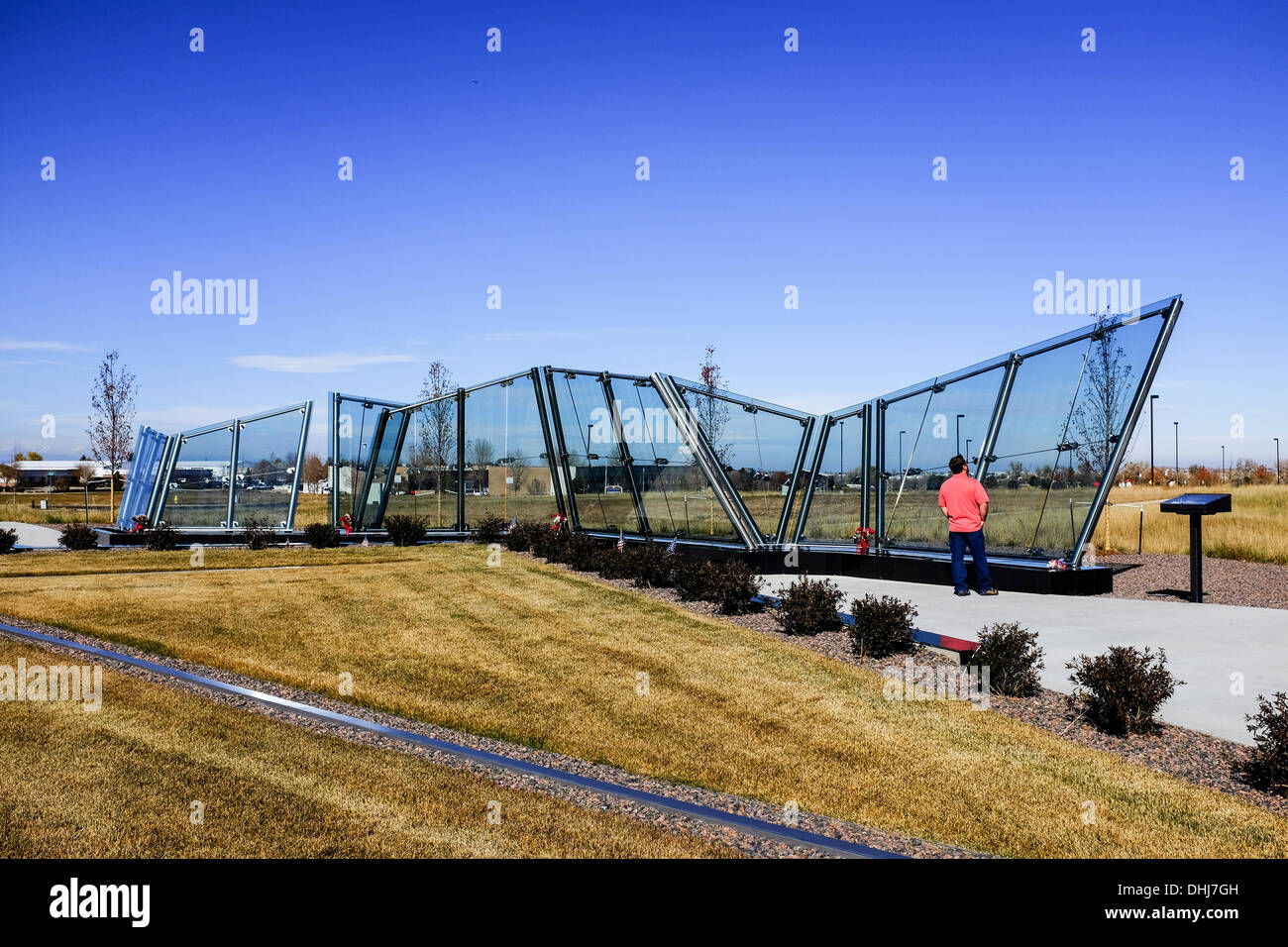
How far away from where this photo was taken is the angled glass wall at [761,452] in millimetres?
18078

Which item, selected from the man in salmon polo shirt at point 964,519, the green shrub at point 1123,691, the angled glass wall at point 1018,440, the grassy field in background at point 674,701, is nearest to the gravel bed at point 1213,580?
the angled glass wall at point 1018,440

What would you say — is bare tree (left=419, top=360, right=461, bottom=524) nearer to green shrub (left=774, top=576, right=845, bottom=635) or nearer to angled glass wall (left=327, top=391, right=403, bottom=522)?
angled glass wall (left=327, top=391, right=403, bottom=522)

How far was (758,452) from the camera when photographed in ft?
59.4

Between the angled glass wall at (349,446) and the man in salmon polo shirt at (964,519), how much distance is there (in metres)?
18.1

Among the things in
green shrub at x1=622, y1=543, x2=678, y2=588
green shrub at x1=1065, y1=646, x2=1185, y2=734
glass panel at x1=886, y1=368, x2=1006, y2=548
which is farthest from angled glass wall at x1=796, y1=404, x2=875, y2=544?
green shrub at x1=1065, y1=646, x2=1185, y2=734

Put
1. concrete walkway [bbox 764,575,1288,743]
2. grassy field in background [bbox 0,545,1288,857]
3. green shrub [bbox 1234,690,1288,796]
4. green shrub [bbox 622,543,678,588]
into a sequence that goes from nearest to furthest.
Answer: grassy field in background [bbox 0,545,1288,857]
green shrub [bbox 1234,690,1288,796]
concrete walkway [bbox 764,575,1288,743]
green shrub [bbox 622,543,678,588]

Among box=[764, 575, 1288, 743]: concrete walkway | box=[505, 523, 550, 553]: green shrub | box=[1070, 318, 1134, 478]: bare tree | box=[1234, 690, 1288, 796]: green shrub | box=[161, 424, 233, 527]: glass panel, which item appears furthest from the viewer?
box=[161, 424, 233, 527]: glass panel

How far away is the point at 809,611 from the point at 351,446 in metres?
19.0

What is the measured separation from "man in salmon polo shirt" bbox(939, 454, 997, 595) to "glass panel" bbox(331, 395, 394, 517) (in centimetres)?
1840

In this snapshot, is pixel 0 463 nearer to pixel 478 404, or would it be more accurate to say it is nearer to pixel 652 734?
pixel 478 404

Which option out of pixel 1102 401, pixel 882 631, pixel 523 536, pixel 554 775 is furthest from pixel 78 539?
pixel 1102 401

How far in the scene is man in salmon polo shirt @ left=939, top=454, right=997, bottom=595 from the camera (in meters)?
12.9

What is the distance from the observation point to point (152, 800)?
18.3 feet
